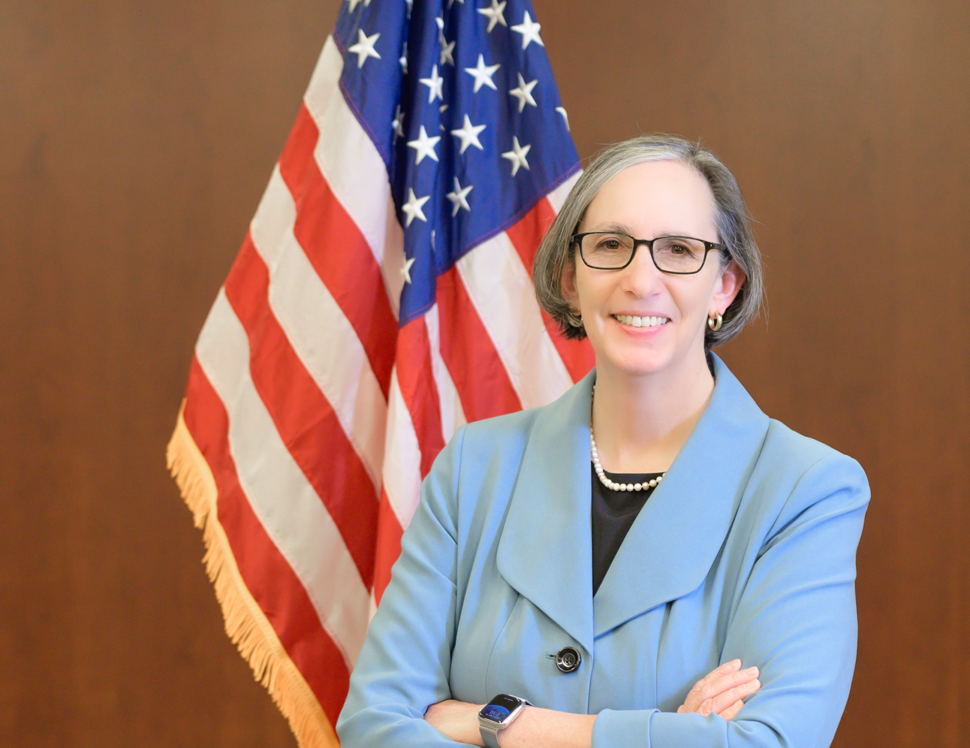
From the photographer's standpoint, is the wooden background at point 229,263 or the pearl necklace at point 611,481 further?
the wooden background at point 229,263

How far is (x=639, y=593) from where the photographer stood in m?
1.28

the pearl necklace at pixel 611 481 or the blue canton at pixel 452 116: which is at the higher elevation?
the blue canton at pixel 452 116

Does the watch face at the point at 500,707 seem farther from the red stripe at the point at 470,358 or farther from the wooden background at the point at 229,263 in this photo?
the wooden background at the point at 229,263

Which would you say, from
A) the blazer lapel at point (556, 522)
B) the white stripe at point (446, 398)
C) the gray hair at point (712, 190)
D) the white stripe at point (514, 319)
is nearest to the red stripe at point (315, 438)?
the white stripe at point (446, 398)

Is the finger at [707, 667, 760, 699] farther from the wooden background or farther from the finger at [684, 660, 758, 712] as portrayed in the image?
the wooden background

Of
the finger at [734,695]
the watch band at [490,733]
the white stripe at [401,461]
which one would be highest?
the white stripe at [401,461]

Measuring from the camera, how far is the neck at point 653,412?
1.44 metres

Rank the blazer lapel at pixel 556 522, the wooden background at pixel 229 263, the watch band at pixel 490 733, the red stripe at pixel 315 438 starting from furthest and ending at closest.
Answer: the wooden background at pixel 229 263 < the red stripe at pixel 315 438 < the blazer lapel at pixel 556 522 < the watch band at pixel 490 733

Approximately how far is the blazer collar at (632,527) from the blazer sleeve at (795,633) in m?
0.10

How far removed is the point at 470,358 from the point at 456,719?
3.22ft

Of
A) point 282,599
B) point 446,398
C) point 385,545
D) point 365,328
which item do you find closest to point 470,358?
point 446,398

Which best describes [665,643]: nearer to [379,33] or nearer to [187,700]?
[379,33]

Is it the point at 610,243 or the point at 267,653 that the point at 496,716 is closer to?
the point at 610,243

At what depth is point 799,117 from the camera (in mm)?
2400
